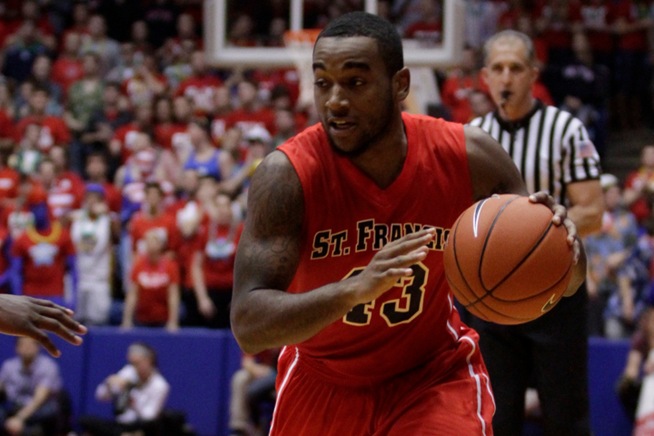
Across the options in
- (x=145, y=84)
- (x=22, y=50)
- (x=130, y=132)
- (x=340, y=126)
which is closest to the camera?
(x=340, y=126)

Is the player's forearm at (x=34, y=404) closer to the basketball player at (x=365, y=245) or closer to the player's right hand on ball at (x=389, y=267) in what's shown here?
the basketball player at (x=365, y=245)

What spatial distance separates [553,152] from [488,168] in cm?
134

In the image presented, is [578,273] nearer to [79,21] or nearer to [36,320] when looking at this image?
[36,320]

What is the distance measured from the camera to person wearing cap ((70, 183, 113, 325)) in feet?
35.1

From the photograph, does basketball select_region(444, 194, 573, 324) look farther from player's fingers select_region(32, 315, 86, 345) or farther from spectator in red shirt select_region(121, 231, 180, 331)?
spectator in red shirt select_region(121, 231, 180, 331)

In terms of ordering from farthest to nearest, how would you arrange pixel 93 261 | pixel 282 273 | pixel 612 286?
pixel 93 261 < pixel 612 286 < pixel 282 273

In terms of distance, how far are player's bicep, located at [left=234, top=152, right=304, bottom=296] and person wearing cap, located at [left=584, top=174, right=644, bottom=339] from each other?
5.84 metres

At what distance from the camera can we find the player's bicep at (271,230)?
11.8 feet

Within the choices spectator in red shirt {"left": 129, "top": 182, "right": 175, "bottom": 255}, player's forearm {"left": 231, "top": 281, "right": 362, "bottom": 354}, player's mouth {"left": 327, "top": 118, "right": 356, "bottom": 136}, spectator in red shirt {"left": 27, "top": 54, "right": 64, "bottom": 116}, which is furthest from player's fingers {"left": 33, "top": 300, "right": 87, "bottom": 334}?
spectator in red shirt {"left": 27, "top": 54, "right": 64, "bottom": 116}

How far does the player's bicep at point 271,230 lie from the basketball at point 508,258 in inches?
21.1

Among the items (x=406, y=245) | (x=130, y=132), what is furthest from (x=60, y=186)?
(x=406, y=245)

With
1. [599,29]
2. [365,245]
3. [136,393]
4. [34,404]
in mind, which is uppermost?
[599,29]

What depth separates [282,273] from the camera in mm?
3623

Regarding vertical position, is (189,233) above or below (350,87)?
below
